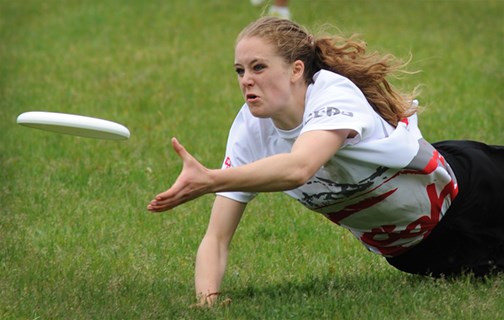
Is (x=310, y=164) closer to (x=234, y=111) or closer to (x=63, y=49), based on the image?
(x=234, y=111)

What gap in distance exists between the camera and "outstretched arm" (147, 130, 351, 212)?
345 cm

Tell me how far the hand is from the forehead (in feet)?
2.45

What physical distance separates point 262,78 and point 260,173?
1.96 feet

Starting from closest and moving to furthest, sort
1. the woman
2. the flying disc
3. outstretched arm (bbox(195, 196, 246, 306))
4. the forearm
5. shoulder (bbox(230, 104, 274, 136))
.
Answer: the forearm → the woman → the flying disc → shoulder (bbox(230, 104, 274, 136)) → outstretched arm (bbox(195, 196, 246, 306))

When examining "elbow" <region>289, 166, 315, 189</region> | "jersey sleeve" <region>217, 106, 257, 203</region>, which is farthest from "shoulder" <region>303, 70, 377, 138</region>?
"jersey sleeve" <region>217, 106, 257, 203</region>

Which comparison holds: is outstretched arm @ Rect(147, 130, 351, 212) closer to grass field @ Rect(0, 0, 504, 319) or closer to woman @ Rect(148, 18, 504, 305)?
woman @ Rect(148, 18, 504, 305)

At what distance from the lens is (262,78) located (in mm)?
4074

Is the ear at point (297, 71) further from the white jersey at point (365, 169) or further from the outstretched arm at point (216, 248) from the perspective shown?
the outstretched arm at point (216, 248)

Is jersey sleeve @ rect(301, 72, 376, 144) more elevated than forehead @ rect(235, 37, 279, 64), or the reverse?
forehead @ rect(235, 37, 279, 64)

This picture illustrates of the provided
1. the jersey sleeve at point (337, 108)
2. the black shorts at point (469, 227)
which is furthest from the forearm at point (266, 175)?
the black shorts at point (469, 227)

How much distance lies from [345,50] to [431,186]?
701 millimetres

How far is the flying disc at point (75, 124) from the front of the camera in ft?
13.7

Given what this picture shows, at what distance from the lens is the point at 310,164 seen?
3701mm

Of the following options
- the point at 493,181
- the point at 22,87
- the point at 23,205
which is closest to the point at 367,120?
the point at 493,181
